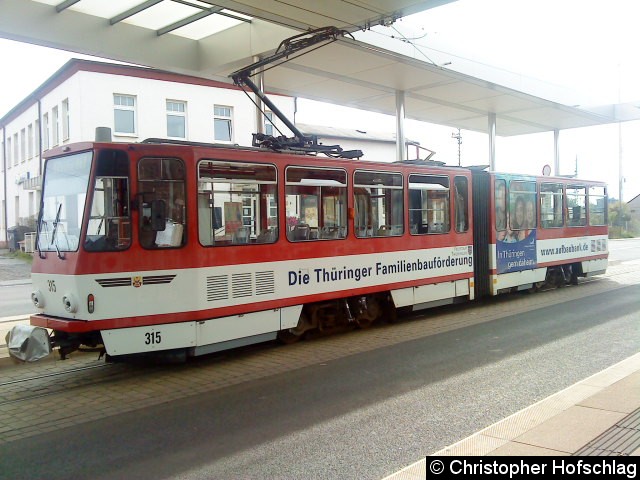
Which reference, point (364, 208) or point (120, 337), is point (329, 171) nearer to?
point (364, 208)

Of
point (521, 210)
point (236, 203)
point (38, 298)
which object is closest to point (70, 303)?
point (38, 298)

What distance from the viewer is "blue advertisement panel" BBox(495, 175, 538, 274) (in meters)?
13.7

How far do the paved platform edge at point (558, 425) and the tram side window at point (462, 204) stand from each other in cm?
652

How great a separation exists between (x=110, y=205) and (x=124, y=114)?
21.3 meters

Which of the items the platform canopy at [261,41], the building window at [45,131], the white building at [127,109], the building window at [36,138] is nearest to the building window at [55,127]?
the white building at [127,109]

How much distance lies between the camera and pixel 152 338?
7500 millimetres

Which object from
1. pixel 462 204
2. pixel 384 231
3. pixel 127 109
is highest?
pixel 127 109

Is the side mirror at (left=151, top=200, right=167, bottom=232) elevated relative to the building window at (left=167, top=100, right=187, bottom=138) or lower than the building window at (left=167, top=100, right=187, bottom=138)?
lower

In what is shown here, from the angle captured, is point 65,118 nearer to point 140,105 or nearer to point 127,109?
point 127,109

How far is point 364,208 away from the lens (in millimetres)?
10320

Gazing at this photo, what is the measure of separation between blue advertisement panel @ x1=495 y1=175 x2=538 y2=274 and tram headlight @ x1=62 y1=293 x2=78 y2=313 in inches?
369

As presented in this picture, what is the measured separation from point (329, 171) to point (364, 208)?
1035mm

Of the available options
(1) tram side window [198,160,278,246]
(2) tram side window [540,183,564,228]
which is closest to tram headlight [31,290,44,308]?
(1) tram side window [198,160,278,246]

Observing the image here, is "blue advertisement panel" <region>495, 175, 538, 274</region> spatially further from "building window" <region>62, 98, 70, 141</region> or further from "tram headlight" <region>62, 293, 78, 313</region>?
"building window" <region>62, 98, 70, 141</region>
